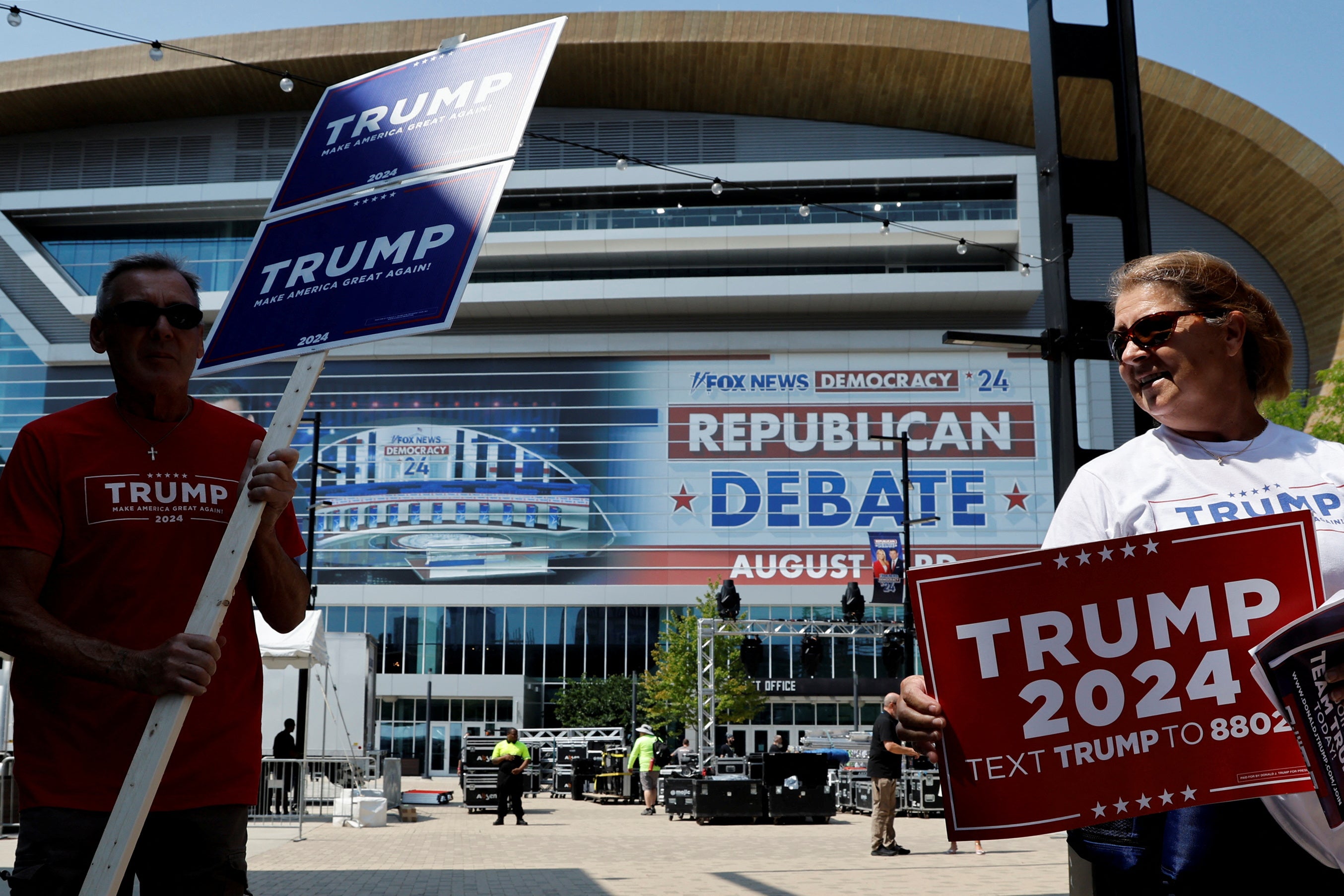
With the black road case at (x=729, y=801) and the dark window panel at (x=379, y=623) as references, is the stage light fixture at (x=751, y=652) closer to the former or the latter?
the black road case at (x=729, y=801)

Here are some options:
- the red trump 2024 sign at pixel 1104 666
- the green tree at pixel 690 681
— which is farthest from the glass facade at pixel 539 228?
the red trump 2024 sign at pixel 1104 666

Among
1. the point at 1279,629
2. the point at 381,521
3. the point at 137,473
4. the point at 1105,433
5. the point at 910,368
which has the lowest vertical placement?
the point at 1279,629

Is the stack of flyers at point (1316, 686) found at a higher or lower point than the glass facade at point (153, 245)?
lower

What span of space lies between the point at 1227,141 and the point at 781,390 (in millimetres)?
24956

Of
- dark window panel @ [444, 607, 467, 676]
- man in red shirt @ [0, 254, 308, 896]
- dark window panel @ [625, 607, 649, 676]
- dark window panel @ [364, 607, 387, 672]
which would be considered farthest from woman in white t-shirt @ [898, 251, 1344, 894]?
dark window panel @ [364, 607, 387, 672]

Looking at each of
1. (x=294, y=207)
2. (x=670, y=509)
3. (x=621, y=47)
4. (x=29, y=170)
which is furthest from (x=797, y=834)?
(x=29, y=170)

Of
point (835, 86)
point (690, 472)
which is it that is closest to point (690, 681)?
point (690, 472)

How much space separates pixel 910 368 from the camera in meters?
58.6

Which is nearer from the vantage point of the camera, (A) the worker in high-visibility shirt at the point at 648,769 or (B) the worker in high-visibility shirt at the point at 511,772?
(B) the worker in high-visibility shirt at the point at 511,772

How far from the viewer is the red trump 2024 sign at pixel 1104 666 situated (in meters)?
2.24

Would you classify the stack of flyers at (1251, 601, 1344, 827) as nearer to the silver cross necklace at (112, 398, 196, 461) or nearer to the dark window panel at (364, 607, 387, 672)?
the silver cross necklace at (112, 398, 196, 461)

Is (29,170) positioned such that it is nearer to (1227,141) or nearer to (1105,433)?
(1105,433)

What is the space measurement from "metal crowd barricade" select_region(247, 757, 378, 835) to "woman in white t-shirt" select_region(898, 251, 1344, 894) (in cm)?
1515

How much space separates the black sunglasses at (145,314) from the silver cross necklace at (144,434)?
0.20 meters
